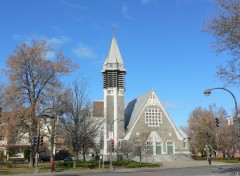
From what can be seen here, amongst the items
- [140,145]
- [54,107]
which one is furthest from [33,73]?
[140,145]

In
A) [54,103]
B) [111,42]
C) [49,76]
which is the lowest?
[54,103]

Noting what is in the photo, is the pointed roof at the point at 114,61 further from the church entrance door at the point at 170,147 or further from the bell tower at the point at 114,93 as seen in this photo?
the church entrance door at the point at 170,147

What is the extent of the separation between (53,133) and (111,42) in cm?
3314

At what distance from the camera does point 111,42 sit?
2872 inches

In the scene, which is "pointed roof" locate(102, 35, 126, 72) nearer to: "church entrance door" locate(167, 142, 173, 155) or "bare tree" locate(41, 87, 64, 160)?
"church entrance door" locate(167, 142, 173, 155)

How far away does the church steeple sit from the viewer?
68.2m

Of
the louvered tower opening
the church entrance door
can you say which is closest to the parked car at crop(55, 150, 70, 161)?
the louvered tower opening

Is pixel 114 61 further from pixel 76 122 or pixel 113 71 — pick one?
pixel 76 122

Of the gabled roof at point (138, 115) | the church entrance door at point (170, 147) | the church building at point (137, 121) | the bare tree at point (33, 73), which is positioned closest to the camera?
the bare tree at point (33, 73)

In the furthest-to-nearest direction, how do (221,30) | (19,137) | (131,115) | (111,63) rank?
(131,115) < (111,63) < (19,137) < (221,30)

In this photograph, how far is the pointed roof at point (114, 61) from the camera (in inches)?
2699

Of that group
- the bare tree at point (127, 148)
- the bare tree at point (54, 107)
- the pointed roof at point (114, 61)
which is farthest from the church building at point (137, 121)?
the bare tree at point (54, 107)

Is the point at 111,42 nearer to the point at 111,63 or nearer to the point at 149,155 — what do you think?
the point at 111,63

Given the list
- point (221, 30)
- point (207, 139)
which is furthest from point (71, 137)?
point (207, 139)
